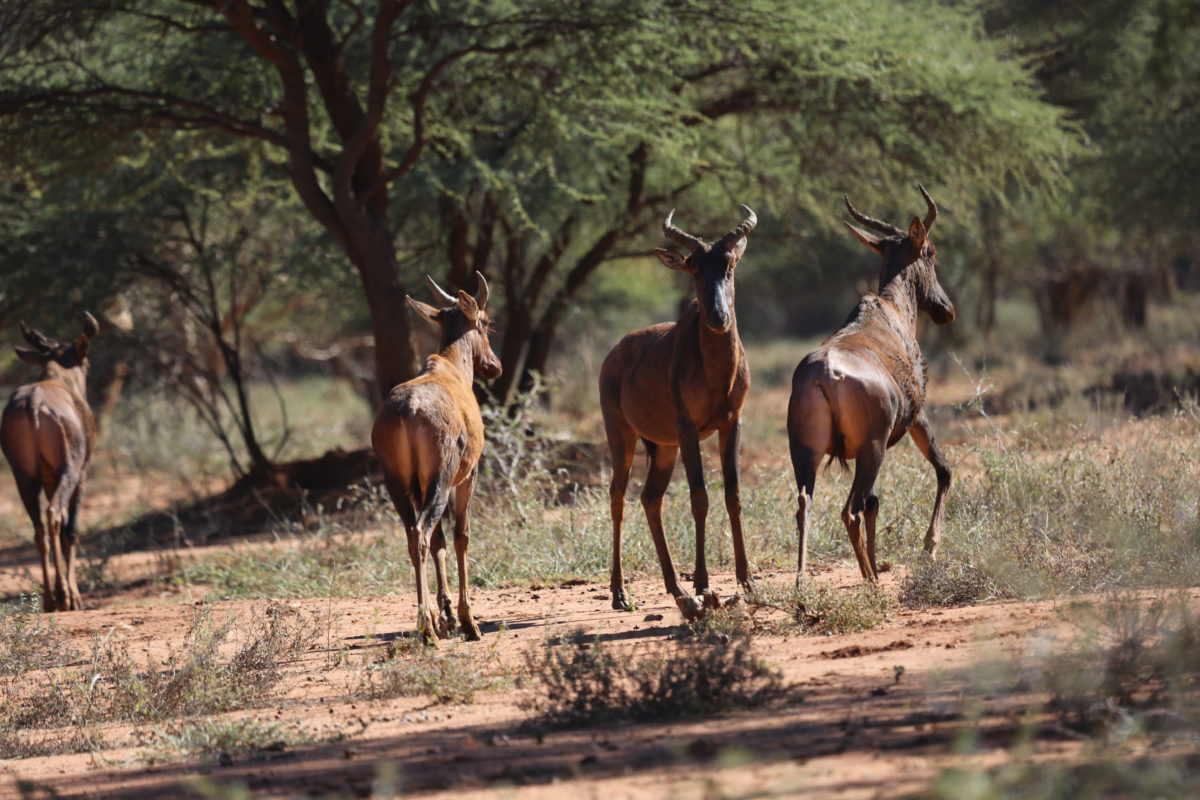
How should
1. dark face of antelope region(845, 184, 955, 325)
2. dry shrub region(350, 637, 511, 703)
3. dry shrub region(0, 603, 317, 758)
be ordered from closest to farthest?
dry shrub region(350, 637, 511, 703), dry shrub region(0, 603, 317, 758), dark face of antelope region(845, 184, 955, 325)

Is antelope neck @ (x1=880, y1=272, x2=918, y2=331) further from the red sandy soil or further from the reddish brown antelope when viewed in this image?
the red sandy soil

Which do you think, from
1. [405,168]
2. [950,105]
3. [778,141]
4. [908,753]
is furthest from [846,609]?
[778,141]

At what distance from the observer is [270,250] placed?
19281 mm

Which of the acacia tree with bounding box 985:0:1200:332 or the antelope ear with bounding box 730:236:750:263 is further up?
the acacia tree with bounding box 985:0:1200:332

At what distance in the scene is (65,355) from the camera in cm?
1288

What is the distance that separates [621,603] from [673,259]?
223 centimetres

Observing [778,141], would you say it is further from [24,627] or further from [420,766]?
[420,766]

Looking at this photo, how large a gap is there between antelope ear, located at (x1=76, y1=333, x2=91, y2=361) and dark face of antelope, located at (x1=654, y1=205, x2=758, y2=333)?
7209 millimetres

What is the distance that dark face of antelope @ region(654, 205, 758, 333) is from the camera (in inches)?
295

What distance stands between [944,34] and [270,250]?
969 centimetres

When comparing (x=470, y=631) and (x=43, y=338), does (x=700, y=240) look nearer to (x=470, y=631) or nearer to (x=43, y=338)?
(x=470, y=631)

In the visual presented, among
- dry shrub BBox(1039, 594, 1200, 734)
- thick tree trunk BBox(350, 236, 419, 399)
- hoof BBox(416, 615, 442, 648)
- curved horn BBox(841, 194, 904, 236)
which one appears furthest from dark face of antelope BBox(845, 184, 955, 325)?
thick tree trunk BBox(350, 236, 419, 399)

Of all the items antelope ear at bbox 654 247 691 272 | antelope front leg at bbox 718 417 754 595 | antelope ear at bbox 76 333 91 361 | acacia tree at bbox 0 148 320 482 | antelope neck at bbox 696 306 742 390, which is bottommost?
antelope front leg at bbox 718 417 754 595

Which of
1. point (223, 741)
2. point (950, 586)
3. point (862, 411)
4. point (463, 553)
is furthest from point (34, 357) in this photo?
point (950, 586)
